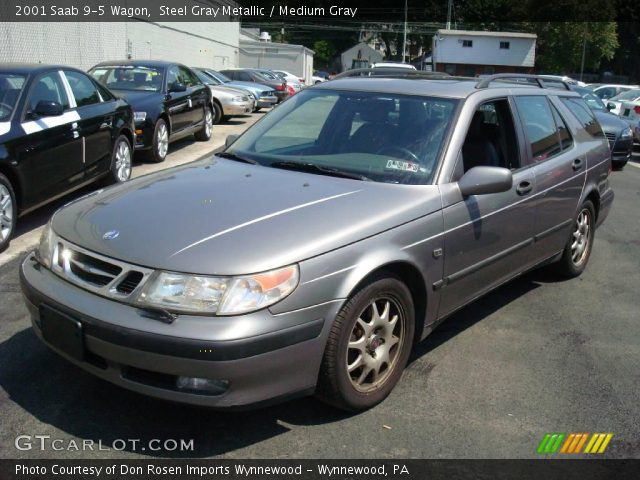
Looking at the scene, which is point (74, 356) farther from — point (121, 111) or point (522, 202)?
point (121, 111)

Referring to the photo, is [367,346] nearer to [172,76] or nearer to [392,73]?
[392,73]

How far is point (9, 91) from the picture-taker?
605cm

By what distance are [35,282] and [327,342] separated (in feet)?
4.77

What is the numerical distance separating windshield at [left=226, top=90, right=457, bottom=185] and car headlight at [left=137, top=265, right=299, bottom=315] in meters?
1.24

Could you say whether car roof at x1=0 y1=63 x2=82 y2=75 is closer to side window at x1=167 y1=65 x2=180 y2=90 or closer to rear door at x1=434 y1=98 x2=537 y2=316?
side window at x1=167 y1=65 x2=180 y2=90

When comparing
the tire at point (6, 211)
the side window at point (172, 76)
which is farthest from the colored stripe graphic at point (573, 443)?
the side window at point (172, 76)

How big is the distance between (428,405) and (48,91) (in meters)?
5.10

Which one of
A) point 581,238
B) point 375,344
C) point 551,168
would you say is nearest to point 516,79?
point 551,168

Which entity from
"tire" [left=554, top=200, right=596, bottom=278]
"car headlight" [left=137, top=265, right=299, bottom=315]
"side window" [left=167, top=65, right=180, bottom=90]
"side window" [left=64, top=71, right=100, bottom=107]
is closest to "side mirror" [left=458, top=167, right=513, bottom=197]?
"car headlight" [left=137, top=265, right=299, bottom=315]

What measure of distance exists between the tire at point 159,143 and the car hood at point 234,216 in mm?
6551

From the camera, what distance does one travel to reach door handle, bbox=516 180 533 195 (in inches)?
169

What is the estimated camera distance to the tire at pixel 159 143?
1012 centimetres

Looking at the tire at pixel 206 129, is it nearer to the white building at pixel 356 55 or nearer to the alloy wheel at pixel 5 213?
the alloy wheel at pixel 5 213

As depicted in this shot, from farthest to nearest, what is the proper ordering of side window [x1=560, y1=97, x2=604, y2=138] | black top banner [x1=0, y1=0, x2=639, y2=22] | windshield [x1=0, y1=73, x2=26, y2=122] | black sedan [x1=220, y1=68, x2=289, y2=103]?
1. black sedan [x1=220, y1=68, x2=289, y2=103]
2. black top banner [x1=0, y1=0, x2=639, y2=22]
3. windshield [x1=0, y1=73, x2=26, y2=122]
4. side window [x1=560, y1=97, x2=604, y2=138]
